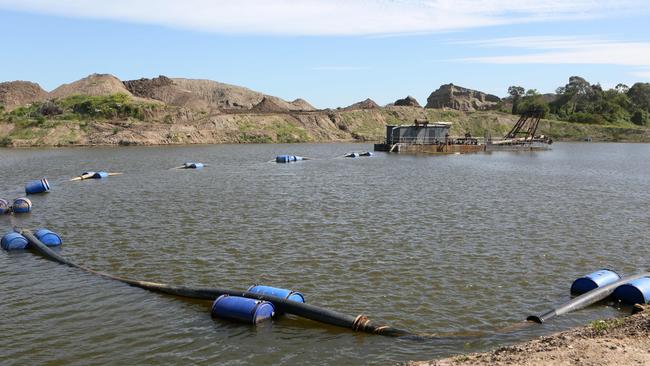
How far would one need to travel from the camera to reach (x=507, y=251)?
23.4m

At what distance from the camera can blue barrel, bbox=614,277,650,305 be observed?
16.7 m

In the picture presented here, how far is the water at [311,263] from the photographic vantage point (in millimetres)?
14240

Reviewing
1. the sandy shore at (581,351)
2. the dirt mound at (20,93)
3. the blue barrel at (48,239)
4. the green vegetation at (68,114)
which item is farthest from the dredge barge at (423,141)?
the dirt mound at (20,93)

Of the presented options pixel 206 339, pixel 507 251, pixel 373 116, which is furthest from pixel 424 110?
pixel 206 339

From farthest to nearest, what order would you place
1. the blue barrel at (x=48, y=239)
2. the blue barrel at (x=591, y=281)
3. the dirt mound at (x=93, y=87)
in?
the dirt mound at (x=93, y=87), the blue barrel at (x=48, y=239), the blue barrel at (x=591, y=281)

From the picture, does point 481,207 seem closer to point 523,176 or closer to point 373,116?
point 523,176

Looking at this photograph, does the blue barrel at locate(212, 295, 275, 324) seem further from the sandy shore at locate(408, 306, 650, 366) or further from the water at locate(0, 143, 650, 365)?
the sandy shore at locate(408, 306, 650, 366)

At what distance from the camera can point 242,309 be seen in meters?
15.3

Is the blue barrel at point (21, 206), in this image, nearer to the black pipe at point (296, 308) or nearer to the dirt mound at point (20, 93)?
the black pipe at point (296, 308)

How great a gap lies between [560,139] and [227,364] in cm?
17256

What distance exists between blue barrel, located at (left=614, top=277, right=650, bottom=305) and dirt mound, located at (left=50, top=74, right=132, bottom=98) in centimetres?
15488

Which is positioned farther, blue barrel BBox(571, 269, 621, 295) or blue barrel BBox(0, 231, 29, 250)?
blue barrel BBox(0, 231, 29, 250)

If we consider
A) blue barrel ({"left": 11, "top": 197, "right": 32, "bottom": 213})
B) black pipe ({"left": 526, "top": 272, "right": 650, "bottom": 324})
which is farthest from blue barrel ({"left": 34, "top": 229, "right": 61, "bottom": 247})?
black pipe ({"left": 526, "top": 272, "right": 650, "bottom": 324})

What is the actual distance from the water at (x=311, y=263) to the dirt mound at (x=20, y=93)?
125 metres
